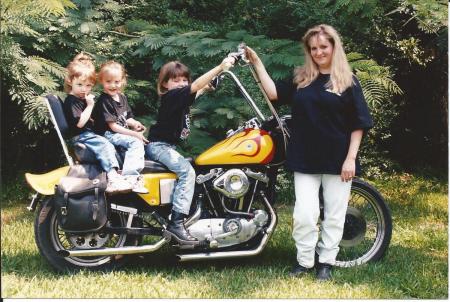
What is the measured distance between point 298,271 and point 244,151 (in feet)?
3.00

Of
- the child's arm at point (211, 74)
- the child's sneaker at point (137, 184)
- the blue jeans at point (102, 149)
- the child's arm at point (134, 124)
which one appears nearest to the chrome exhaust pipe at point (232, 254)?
the child's sneaker at point (137, 184)

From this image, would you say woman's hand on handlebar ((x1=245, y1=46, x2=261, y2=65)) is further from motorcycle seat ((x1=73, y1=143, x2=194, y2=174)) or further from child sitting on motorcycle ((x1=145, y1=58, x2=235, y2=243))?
motorcycle seat ((x1=73, y1=143, x2=194, y2=174))

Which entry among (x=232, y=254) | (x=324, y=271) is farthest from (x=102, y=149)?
(x=324, y=271)

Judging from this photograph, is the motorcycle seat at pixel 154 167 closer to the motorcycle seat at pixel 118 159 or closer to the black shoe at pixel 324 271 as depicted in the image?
the motorcycle seat at pixel 118 159

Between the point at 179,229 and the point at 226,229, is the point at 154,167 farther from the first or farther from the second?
the point at 226,229

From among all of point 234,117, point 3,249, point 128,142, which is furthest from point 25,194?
point 128,142

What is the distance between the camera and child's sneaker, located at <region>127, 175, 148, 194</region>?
404cm

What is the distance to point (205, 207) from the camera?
14.2ft

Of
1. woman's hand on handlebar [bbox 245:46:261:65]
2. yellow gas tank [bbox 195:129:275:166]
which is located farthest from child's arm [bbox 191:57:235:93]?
yellow gas tank [bbox 195:129:275:166]

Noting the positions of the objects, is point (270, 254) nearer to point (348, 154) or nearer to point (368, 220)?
point (368, 220)

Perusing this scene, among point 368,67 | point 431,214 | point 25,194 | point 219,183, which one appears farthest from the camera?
point 25,194

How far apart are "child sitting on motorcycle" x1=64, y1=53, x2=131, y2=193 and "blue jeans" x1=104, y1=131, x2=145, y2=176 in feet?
0.20

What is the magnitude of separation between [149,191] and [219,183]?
480 millimetres

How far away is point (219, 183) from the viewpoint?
4.19 m
